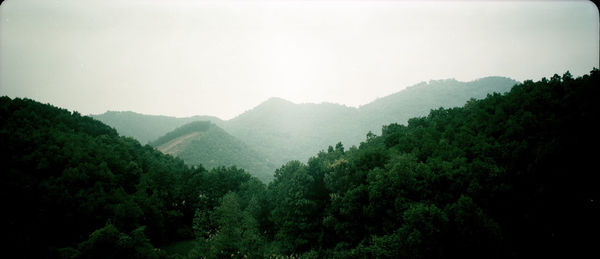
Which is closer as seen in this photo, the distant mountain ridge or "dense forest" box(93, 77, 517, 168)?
"dense forest" box(93, 77, 517, 168)

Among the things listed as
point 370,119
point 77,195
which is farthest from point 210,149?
point 370,119

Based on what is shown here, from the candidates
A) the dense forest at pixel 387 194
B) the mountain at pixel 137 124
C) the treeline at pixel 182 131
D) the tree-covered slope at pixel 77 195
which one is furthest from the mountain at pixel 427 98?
the dense forest at pixel 387 194

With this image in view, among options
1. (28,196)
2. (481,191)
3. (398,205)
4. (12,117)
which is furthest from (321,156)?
(12,117)

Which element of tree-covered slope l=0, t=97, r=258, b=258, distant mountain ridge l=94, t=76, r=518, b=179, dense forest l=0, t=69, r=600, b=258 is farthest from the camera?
distant mountain ridge l=94, t=76, r=518, b=179

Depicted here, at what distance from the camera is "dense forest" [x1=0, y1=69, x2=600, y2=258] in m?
17.7

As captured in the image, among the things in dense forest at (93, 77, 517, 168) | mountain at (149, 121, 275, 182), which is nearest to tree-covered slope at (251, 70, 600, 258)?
mountain at (149, 121, 275, 182)

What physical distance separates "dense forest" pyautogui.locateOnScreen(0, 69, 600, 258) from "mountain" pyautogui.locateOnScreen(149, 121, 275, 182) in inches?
2839

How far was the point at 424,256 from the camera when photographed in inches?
727

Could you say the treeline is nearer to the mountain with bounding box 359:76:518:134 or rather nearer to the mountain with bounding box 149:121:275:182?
the mountain with bounding box 149:121:275:182

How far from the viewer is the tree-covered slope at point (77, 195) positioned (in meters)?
22.6

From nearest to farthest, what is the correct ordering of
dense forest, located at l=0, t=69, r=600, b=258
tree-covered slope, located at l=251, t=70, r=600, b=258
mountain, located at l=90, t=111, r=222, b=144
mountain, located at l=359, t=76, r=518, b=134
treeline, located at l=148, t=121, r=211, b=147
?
tree-covered slope, located at l=251, t=70, r=600, b=258 → dense forest, located at l=0, t=69, r=600, b=258 → treeline, located at l=148, t=121, r=211, b=147 → mountain, located at l=359, t=76, r=518, b=134 → mountain, located at l=90, t=111, r=222, b=144

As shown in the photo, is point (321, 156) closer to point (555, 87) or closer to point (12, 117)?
point (555, 87)

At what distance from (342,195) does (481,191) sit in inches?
492

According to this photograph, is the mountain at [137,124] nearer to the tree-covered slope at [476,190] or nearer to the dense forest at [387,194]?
the dense forest at [387,194]
